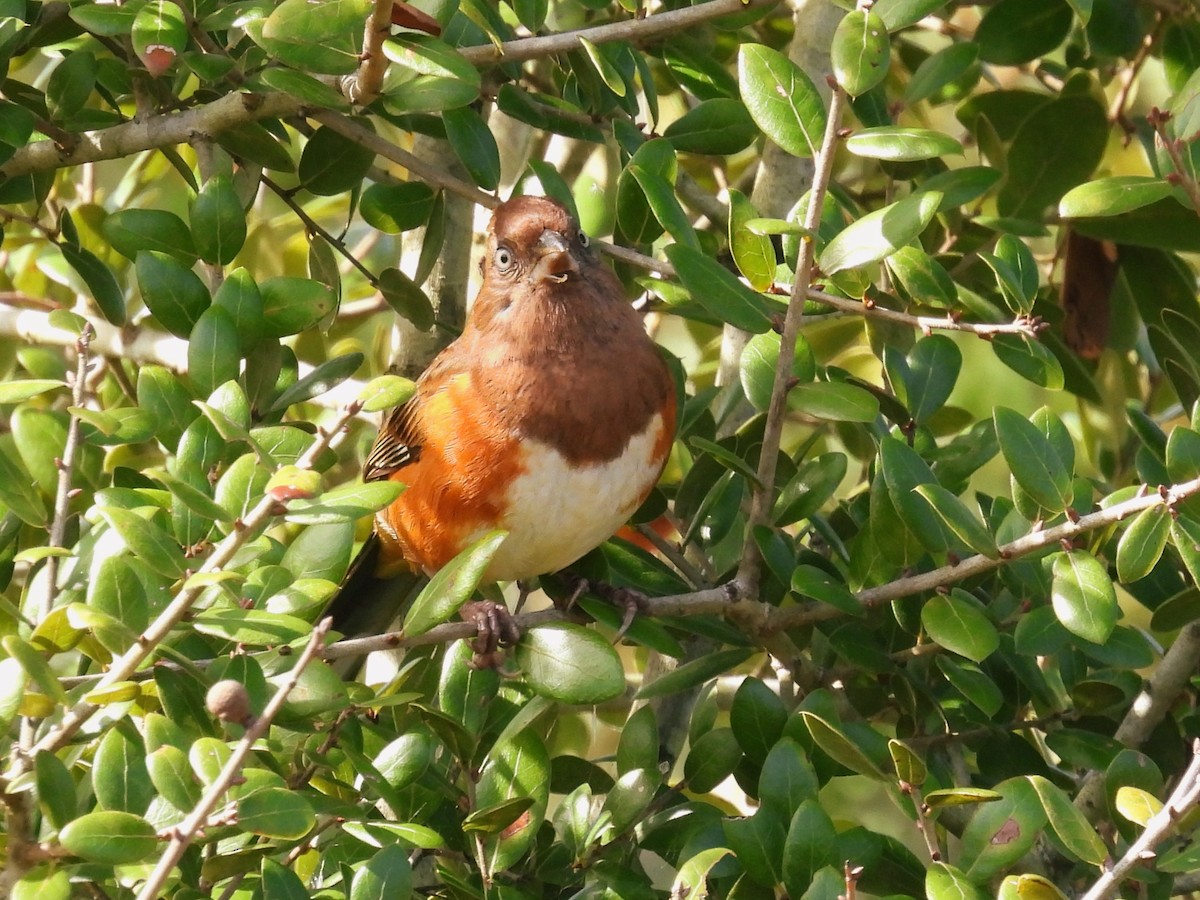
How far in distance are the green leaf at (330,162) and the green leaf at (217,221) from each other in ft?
1.26

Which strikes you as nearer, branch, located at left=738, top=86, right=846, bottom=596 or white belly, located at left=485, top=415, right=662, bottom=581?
branch, located at left=738, top=86, right=846, bottom=596

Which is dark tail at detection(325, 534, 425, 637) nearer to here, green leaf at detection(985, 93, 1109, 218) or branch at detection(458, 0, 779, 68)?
branch at detection(458, 0, 779, 68)

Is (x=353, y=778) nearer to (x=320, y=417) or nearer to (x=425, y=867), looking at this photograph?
(x=425, y=867)

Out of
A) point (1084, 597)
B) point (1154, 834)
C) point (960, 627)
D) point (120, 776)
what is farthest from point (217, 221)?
point (1154, 834)

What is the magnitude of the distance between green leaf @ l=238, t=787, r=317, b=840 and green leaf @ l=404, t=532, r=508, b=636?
379mm

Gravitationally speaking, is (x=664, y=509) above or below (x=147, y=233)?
below

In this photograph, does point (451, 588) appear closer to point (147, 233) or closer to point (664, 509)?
point (147, 233)

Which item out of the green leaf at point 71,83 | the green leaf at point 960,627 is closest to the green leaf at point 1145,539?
the green leaf at point 960,627

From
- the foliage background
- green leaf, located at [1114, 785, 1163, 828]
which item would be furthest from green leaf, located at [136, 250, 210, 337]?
green leaf, located at [1114, 785, 1163, 828]

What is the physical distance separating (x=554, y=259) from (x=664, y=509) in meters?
0.68

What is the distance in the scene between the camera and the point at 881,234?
242cm

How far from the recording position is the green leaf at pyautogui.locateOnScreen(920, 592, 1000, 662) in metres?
2.45

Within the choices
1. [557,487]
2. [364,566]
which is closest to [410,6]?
[557,487]

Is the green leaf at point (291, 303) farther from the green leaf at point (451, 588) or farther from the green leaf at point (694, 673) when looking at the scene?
the green leaf at point (694, 673)
